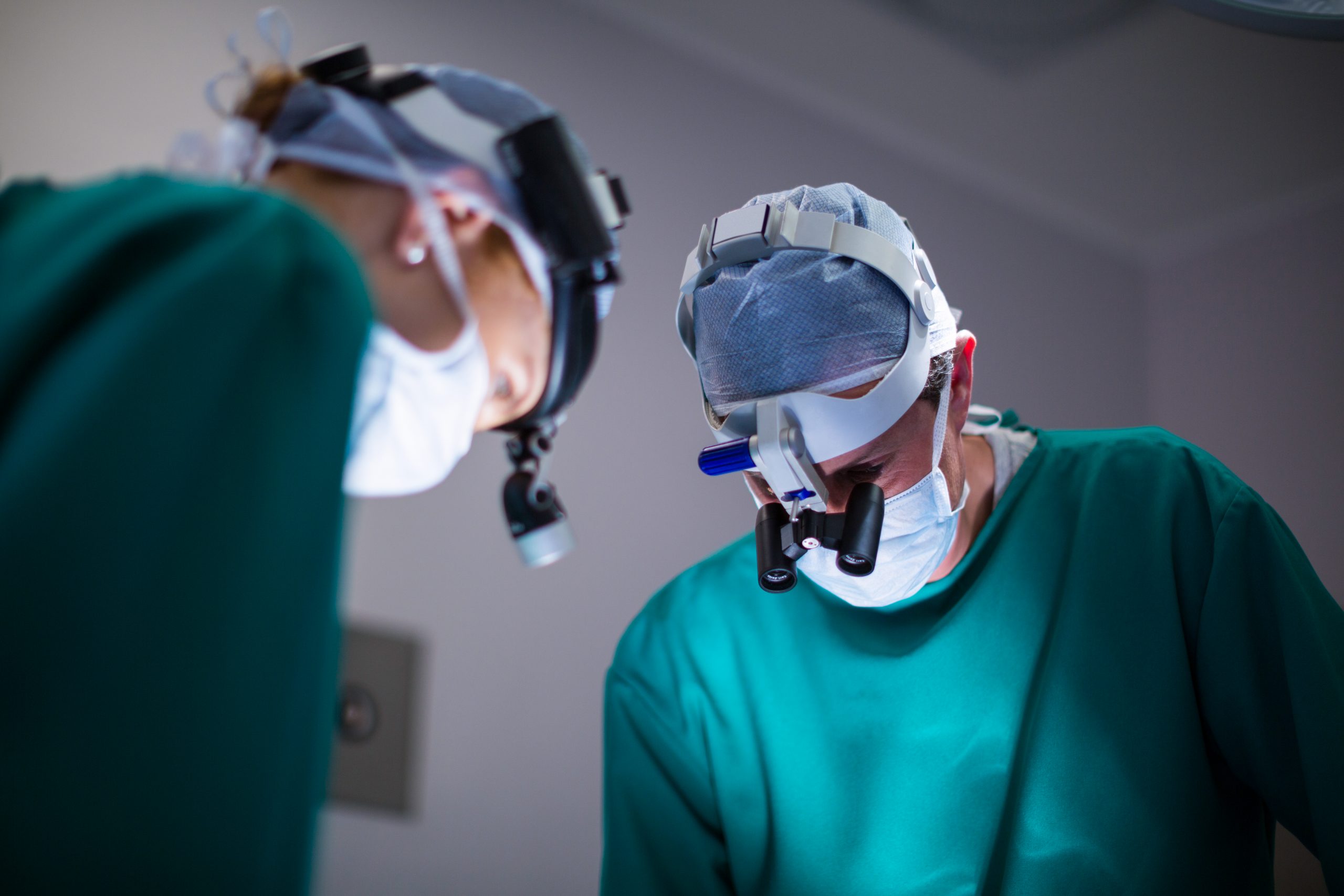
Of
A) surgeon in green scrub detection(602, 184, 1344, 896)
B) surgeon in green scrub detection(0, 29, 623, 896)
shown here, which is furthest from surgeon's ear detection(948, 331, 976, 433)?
surgeon in green scrub detection(0, 29, 623, 896)

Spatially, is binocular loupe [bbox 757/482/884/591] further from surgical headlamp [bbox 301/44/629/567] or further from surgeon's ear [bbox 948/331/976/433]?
surgical headlamp [bbox 301/44/629/567]

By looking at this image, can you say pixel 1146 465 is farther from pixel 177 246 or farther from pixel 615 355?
pixel 177 246

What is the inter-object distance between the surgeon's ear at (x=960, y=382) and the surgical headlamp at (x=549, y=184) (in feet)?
2.72

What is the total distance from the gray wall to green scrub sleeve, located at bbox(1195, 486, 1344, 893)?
136 cm

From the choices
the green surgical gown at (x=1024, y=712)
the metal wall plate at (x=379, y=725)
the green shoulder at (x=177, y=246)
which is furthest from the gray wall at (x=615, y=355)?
the green shoulder at (x=177, y=246)

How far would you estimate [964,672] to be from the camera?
1801 millimetres

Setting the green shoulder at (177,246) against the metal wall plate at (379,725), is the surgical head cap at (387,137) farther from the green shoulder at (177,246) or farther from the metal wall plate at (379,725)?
the metal wall plate at (379,725)

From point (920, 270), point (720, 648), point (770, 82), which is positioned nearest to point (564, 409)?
point (920, 270)

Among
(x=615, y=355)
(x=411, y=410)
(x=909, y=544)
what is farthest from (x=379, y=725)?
(x=615, y=355)

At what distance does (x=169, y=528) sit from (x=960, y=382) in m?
1.38

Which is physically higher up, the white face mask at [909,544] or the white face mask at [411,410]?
the white face mask at [411,410]

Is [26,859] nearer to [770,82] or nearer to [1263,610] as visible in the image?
[1263,610]

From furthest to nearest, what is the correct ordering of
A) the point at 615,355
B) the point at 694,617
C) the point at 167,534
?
the point at 615,355, the point at 694,617, the point at 167,534

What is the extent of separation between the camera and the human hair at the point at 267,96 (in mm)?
1057
